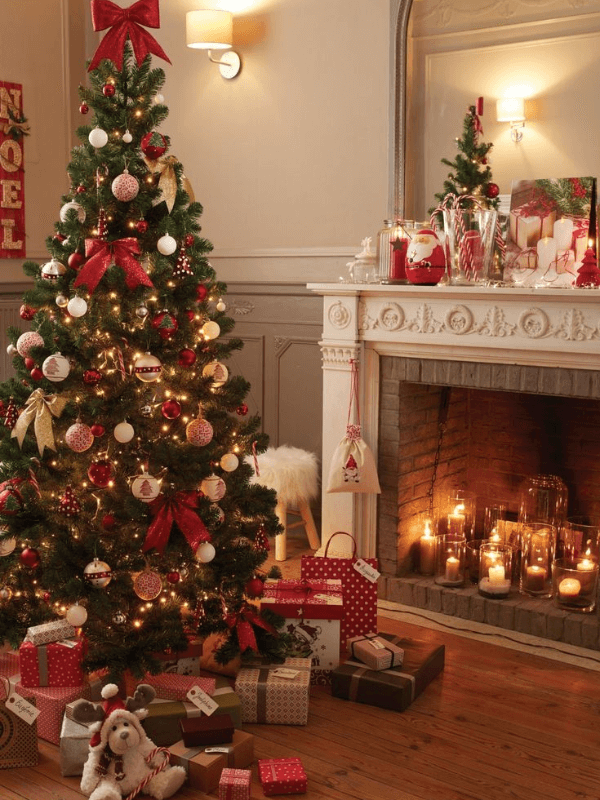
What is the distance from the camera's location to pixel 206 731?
2506mm

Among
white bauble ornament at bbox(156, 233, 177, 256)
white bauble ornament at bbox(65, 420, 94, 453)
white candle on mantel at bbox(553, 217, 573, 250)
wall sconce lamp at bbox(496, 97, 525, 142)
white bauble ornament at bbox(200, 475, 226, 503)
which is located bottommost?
white bauble ornament at bbox(200, 475, 226, 503)

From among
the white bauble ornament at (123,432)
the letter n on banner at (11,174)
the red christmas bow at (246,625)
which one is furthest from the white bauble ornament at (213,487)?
the letter n on banner at (11,174)

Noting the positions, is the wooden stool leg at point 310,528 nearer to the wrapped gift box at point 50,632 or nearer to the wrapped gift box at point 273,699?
the wrapped gift box at point 273,699

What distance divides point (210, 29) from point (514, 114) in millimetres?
1596

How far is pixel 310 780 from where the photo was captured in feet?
8.20

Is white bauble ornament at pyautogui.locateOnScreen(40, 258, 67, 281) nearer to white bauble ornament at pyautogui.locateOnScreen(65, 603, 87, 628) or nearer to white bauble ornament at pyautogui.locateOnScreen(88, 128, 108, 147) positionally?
white bauble ornament at pyautogui.locateOnScreen(88, 128, 108, 147)

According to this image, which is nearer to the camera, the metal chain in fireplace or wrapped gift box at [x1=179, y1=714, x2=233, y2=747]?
wrapped gift box at [x1=179, y1=714, x2=233, y2=747]

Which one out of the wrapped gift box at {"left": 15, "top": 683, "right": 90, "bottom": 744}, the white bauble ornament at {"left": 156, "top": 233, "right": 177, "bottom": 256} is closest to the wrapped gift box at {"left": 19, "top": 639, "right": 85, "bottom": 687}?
the wrapped gift box at {"left": 15, "top": 683, "right": 90, "bottom": 744}

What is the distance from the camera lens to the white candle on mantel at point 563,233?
338 centimetres

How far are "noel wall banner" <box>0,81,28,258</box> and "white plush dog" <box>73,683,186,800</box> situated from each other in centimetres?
326

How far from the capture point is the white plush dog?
2398 mm

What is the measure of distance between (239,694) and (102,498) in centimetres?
70

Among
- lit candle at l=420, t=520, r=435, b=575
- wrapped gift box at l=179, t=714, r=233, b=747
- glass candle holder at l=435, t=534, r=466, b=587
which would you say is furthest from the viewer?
lit candle at l=420, t=520, r=435, b=575

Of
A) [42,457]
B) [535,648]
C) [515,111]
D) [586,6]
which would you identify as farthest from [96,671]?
[586,6]
